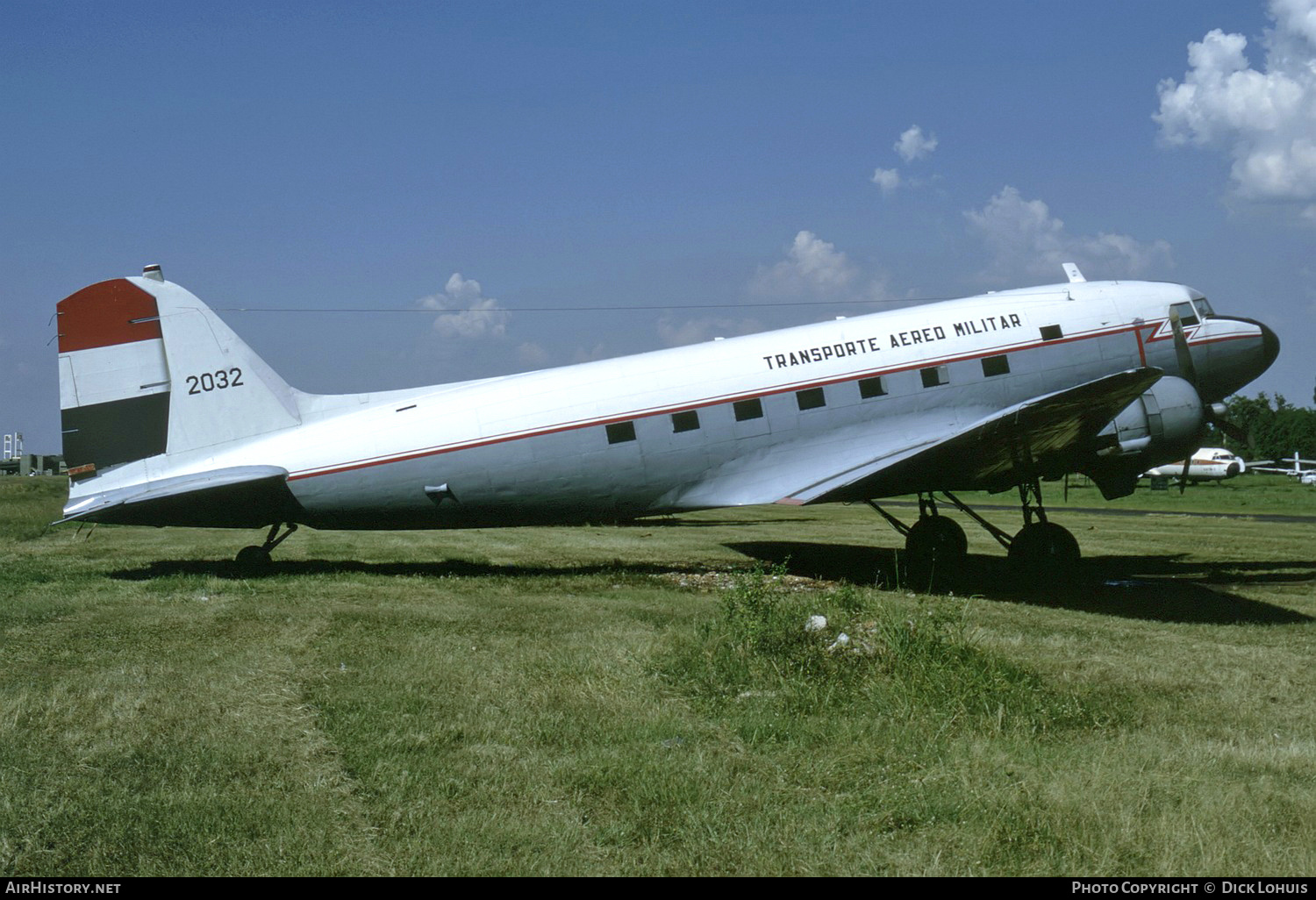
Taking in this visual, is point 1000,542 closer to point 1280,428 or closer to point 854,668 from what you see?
point 854,668

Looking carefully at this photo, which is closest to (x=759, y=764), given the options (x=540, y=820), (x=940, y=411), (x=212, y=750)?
(x=540, y=820)

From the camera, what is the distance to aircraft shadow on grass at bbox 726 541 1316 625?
11.5m

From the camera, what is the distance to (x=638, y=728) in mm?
6133

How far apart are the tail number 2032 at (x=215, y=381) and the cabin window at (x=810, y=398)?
850 cm

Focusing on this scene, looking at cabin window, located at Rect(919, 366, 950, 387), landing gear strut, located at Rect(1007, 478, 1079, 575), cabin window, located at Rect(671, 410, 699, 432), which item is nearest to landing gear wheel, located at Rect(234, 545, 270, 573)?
cabin window, located at Rect(671, 410, 699, 432)

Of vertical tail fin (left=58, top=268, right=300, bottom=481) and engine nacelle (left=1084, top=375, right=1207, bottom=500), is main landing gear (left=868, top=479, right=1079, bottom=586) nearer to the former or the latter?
engine nacelle (left=1084, top=375, right=1207, bottom=500)

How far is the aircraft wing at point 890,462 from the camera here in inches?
502

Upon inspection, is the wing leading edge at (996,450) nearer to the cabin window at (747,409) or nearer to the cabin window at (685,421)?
the cabin window at (747,409)

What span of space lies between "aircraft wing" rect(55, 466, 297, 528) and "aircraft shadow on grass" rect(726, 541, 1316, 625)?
7.53 metres

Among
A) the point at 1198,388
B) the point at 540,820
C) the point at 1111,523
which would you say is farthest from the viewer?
the point at 1111,523

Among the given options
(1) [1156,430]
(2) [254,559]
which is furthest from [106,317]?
(1) [1156,430]

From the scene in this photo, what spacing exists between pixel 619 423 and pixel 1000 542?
6486 millimetres
